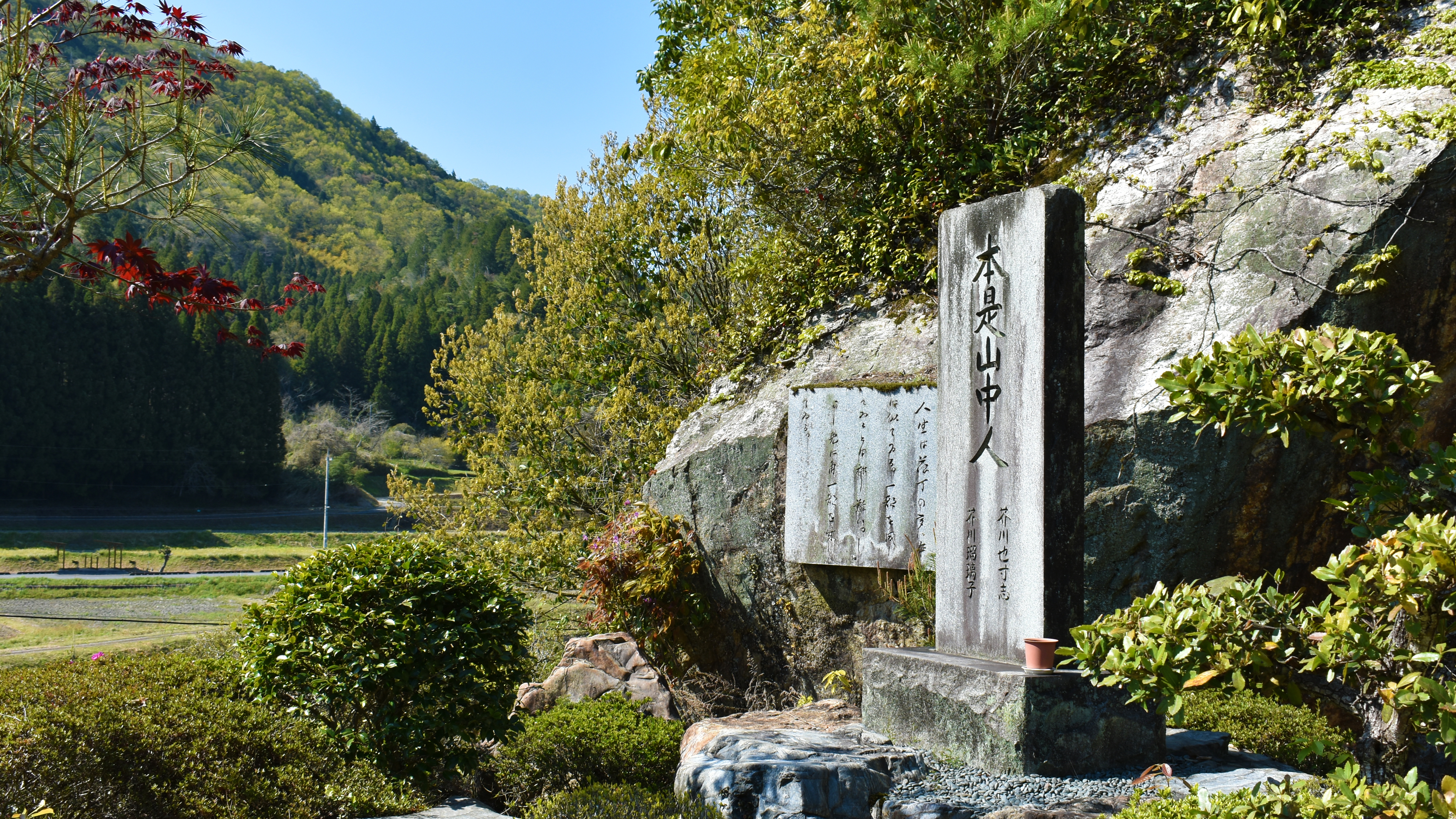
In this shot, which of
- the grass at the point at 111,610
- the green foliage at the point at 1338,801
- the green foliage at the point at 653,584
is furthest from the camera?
the grass at the point at 111,610

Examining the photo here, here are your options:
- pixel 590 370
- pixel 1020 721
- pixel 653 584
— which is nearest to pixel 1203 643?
pixel 1020 721

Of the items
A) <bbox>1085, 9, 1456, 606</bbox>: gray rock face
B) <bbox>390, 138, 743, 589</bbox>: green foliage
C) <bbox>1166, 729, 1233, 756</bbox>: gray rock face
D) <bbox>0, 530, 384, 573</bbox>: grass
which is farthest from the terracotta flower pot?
<bbox>0, 530, 384, 573</bbox>: grass

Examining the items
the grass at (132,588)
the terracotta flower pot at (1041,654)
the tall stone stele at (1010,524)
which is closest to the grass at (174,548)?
the grass at (132,588)

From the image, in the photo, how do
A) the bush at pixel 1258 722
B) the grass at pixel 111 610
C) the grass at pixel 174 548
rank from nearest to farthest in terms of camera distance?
the bush at pixel 1258 722 < the grass at pixel 111 610 < the grass at pixel 174 548

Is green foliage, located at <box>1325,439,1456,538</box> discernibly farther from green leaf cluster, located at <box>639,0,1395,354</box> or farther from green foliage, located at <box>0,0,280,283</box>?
green foliage, located at <box>0,0,280,283</box>

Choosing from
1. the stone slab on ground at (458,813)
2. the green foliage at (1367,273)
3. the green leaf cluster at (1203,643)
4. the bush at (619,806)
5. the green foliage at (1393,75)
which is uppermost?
the green foliage at (1393,75)

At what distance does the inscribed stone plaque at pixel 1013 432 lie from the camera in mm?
3770

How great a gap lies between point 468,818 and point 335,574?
1.33 meters

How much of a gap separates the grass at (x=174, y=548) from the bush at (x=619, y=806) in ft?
82.5

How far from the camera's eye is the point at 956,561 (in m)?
4.12

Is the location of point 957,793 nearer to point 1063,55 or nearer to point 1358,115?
point 1358,115

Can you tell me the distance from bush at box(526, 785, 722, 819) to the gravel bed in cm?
78

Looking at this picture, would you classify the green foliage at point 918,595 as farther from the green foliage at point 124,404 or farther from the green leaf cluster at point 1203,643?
the green foliage at point 124,404

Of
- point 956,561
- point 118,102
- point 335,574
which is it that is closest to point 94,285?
point 118,102
